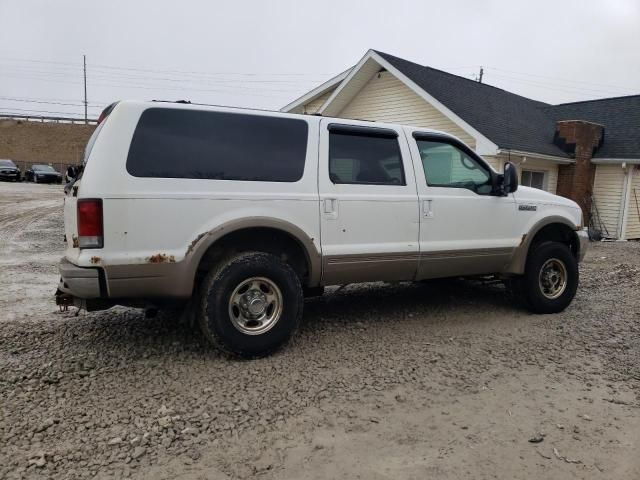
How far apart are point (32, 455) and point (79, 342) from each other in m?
1.87

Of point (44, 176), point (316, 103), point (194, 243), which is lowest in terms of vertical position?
point (44, 176)

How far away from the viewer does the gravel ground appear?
111 inches

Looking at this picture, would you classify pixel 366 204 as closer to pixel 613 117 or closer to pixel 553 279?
pixel 553 279

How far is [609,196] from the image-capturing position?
612 inches

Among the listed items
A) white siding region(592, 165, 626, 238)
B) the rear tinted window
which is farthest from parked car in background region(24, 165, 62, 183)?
the rear tinted window

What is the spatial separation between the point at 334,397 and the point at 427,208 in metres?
2.14

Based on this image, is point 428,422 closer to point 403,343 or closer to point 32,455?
point 403,343

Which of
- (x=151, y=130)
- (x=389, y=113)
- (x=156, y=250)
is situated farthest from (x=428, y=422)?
(x=389, y=113)

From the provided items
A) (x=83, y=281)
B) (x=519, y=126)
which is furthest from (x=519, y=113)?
(x=83, y=281)

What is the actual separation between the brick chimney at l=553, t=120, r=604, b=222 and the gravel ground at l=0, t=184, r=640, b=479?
1041 cm

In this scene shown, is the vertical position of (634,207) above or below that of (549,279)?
above

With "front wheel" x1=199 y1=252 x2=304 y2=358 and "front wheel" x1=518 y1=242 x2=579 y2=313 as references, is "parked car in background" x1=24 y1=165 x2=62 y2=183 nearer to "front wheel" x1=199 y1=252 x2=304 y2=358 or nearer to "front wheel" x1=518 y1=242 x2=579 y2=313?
"front wheel" x1=199 y1=252 x2=304 y2=358

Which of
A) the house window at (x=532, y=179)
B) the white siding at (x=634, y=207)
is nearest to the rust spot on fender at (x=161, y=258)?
the house window at (x=532, y=179)

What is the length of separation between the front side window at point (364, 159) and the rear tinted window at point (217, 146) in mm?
332
